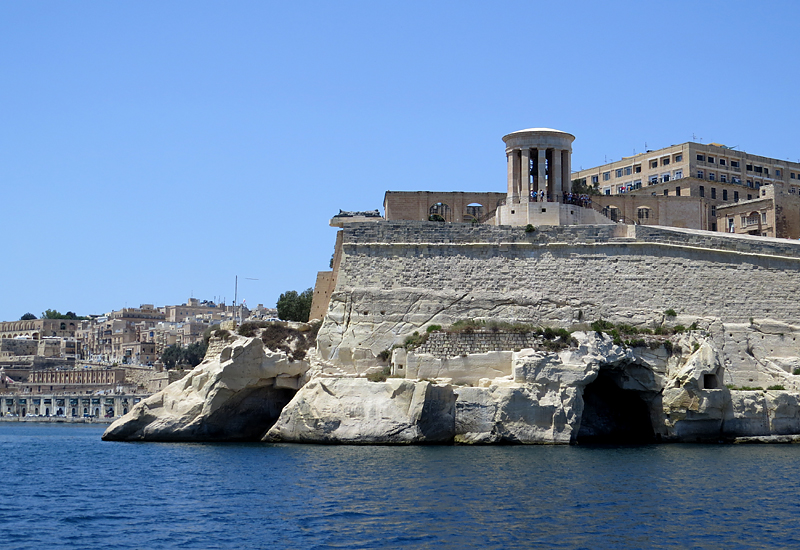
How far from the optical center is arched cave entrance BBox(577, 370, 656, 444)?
31875 mm

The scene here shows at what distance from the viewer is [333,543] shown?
602 inches

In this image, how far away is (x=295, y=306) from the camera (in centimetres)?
4712

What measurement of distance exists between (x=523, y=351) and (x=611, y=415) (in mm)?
5198

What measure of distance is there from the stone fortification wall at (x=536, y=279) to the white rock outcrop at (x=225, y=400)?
74.9 inches

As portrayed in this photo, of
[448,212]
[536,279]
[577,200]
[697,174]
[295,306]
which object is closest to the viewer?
[536,279]

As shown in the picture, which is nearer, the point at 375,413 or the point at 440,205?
the point at 375,413

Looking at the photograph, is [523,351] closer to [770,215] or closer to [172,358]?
[770,215]

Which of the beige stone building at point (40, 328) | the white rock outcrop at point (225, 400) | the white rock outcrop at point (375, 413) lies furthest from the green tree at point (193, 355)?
the white rock outcrop at point (375, 413)

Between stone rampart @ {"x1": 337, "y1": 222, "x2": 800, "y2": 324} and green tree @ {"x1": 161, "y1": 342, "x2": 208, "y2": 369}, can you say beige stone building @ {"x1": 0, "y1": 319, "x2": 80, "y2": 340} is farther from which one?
stone rampart @ {"x1": 337, "y1": 222, "x2": 800, "y2": 324}

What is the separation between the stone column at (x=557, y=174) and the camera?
122ft

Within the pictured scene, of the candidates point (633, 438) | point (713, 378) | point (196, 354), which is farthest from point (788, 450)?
point (196, 354)

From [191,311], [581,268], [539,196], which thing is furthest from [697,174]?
[191,311]

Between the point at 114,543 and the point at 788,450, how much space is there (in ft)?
64.6

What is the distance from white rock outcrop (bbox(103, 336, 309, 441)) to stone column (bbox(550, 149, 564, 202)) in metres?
12.0
